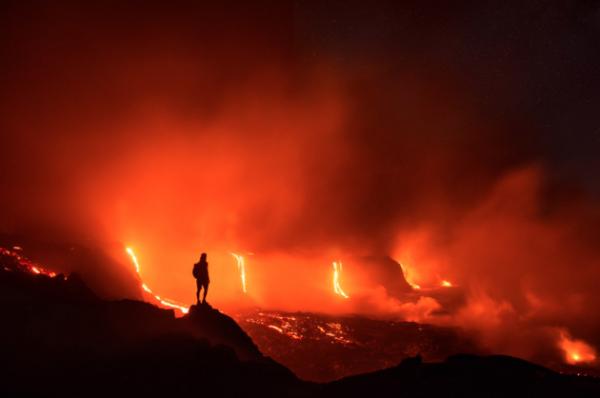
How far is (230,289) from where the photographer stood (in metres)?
142

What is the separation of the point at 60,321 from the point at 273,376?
1050 cm

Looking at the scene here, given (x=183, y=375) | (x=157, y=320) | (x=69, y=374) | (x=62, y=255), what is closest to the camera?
(x=69, y=374)

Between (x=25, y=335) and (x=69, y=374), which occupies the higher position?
(x=25, y=335)

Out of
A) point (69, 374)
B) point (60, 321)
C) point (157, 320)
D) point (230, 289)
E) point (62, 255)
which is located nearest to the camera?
point (69, 374)

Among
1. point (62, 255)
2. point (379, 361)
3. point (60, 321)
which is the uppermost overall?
point (62, 255)

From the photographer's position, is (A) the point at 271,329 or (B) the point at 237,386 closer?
(B) the point at 237,386

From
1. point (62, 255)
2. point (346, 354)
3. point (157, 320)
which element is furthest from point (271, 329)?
point (157, 320)

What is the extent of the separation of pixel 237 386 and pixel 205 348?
272cm

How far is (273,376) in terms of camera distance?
2281 cm

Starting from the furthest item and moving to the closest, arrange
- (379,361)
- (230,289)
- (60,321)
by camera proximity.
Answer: (230,289) → (379,361) → (60,321)

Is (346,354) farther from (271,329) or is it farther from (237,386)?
(237,386)

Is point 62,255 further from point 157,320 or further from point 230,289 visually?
point 230,289

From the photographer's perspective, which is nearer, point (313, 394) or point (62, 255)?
point (313, 394)

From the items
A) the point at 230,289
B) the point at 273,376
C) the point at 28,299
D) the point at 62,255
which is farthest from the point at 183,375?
the point at 230,289
